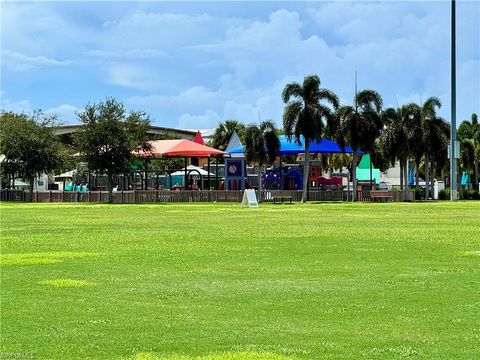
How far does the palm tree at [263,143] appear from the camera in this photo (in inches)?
2985

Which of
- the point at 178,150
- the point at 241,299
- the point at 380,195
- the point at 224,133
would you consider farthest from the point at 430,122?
the point at 241,299

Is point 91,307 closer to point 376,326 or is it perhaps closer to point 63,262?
point 376,326

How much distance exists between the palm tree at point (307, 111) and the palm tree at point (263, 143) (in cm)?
531

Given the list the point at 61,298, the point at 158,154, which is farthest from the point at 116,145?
the point at 61,298

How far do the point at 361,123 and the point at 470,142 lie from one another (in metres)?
30.8

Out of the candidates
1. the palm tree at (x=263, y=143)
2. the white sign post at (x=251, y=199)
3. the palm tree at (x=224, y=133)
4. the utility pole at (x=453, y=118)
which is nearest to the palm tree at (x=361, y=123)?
the palm tree at (x=263, y=143)

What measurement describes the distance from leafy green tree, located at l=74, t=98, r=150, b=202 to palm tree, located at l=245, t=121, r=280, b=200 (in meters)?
12.4

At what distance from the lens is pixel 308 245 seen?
20672 millimetres

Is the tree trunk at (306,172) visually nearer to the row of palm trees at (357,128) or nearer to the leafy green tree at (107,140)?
the row of palm trees at (357,128)

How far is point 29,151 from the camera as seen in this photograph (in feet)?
240

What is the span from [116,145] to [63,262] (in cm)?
5140

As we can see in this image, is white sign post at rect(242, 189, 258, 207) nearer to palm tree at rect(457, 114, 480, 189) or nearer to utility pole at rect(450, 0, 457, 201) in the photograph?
utility pole at rect(450, 0, 457, 201)

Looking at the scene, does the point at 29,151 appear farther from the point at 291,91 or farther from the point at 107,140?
the point at 291,91

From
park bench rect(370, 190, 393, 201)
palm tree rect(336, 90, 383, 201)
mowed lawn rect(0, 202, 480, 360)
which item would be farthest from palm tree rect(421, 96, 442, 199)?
mowed lawn rect(0, 202, 480, 360)
